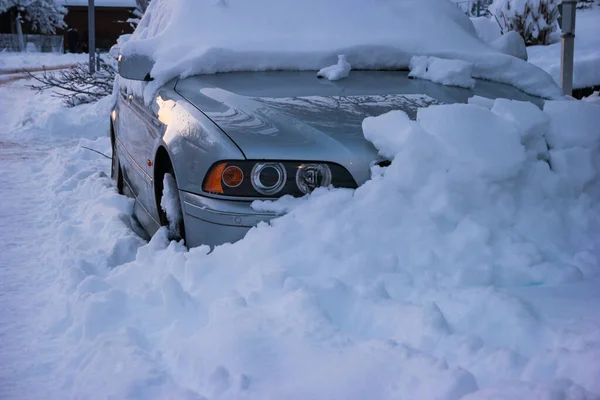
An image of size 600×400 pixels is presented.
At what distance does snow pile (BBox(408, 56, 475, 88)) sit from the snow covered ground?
2.39 ft

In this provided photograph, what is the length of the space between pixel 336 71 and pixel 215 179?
1.25 meters

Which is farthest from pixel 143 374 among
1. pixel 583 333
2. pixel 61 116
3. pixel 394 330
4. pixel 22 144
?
pixel 61 116

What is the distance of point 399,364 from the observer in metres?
2.43

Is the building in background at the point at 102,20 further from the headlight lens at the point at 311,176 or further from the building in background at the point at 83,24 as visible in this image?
the headlight lens at the point at 311,176

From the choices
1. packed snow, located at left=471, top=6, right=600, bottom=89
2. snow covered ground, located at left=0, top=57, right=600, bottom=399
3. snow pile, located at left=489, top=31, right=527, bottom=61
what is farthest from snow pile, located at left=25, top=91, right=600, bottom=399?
packed snow, located at left=471, top=6, right=600, bottom=89

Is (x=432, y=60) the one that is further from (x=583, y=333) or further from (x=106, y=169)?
(x=106, y=169)

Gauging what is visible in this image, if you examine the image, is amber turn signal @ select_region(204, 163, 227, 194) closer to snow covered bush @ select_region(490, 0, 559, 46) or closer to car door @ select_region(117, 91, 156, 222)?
car door @ select_region(117, 91, 156, 222)

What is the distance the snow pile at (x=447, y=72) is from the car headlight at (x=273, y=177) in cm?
128

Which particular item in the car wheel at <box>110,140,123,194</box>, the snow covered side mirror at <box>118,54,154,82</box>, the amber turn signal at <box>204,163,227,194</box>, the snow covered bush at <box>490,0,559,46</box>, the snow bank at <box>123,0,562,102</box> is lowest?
the car wheel at <box>110,140,123,194</box>

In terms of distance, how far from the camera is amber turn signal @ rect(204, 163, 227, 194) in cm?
322

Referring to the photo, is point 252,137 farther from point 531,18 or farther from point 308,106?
point 531,18

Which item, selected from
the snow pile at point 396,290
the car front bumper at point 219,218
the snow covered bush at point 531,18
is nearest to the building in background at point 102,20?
the snow covered bush at point 531,18

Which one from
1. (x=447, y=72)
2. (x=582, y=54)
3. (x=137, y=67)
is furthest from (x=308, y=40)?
(x=582, y=54)

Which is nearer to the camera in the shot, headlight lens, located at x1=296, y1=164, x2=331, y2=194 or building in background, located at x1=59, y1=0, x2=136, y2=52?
headlight lens, located at x1=296, y1=164, x2=331, y2=194
